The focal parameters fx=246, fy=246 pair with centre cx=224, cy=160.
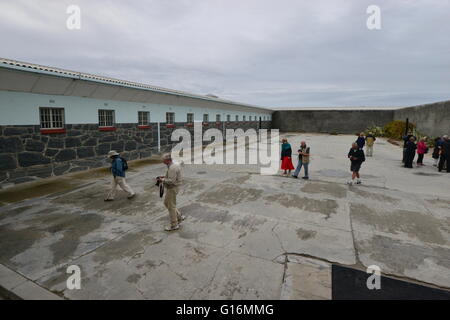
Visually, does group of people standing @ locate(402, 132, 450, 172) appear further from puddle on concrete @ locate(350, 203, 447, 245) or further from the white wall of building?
the white wall of building

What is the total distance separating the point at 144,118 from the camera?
1439 centimetres

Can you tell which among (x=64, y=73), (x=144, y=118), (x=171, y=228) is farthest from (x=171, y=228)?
(x=144, y=118)

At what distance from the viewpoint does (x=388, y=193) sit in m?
8.19

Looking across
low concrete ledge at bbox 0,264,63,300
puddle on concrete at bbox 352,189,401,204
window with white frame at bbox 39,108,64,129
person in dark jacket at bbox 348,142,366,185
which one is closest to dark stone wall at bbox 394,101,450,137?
person in dark jacket at bbox 348,142,366,185

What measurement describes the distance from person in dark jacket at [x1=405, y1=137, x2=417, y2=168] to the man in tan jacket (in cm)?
1189

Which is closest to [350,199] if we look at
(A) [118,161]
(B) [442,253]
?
(B) [442,253]

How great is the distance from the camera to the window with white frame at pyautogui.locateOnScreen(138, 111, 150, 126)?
14109 mm

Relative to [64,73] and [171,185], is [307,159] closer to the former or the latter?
[171,185]

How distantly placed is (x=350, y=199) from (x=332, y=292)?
4.73 metres

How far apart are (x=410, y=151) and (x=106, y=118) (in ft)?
49.0

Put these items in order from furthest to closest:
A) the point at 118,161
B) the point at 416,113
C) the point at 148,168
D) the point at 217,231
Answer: the point at 416,113
the point at 148,168
the point at 118,161
the point at 217,231

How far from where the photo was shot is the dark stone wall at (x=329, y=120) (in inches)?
1398
